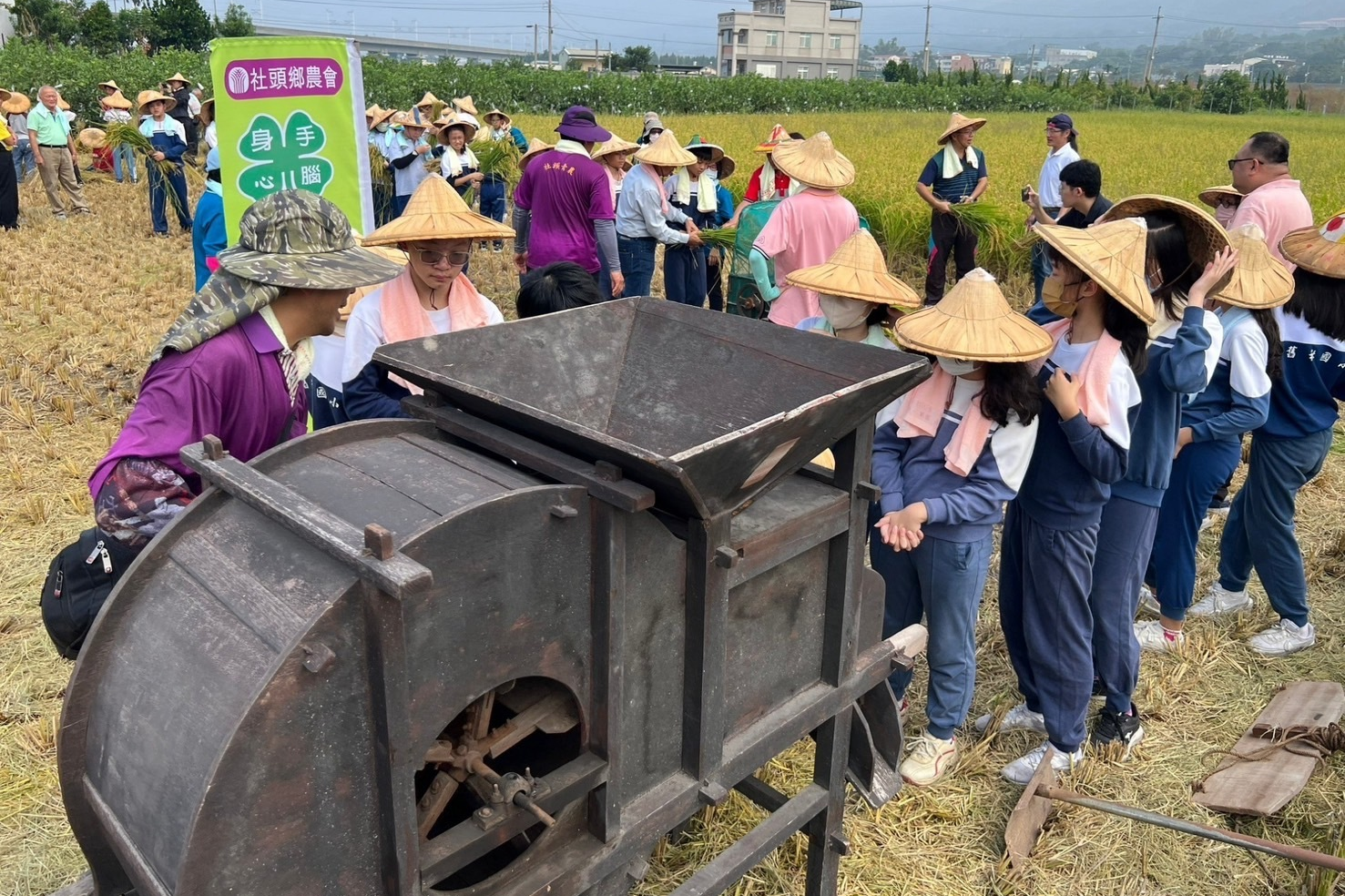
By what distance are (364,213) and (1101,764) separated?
399cm

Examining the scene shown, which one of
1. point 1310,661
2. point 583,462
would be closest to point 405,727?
point 583,462

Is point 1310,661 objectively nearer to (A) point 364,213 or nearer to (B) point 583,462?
(B) point 583,462

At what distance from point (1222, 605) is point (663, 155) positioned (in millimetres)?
4816

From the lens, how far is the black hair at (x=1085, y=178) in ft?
21.4

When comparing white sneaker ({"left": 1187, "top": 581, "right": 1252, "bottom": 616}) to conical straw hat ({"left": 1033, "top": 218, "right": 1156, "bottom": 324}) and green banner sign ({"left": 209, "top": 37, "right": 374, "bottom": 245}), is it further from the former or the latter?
green banner sign ({"left": 209, "top": 37, "right": 374, "bottom": 245})

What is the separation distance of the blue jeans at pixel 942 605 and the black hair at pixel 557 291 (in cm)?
141

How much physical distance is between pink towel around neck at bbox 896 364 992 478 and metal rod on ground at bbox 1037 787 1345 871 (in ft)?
3.59

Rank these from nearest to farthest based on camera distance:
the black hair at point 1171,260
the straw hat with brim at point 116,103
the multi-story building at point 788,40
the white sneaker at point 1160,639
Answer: the black hair at point 1171,260 < the white sneaker at point 1160,639 < the straw hat with brim at point 116,103 < the multi-story building at point 788,40

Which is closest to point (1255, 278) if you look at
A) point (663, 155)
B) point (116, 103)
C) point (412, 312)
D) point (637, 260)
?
Result: point (412, 312)

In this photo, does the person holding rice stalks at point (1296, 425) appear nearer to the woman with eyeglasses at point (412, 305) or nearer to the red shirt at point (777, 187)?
the red shirt at point (777, 187)

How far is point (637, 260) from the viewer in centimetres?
772

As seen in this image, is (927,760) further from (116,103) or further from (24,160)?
(24,160)

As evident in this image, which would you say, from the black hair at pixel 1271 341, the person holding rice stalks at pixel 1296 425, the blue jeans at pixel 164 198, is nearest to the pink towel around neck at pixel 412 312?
the black hair at pixel 1271 341

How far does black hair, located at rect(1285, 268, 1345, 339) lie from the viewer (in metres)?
4.00
